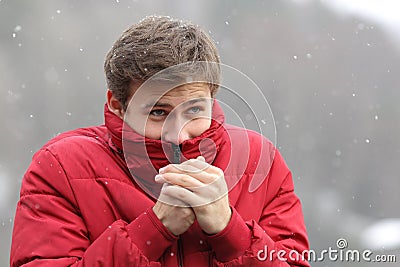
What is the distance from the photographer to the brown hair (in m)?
2.07

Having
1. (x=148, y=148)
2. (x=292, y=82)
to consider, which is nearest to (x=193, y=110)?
(x=148, y=148)

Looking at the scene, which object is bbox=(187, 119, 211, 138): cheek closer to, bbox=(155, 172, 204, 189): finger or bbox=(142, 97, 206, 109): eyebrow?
bbox=(142, 97, 206, 109): eyebrow

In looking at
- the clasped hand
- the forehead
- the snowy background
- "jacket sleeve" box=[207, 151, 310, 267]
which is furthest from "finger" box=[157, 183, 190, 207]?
the snowy background

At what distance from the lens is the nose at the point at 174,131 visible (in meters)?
2.05

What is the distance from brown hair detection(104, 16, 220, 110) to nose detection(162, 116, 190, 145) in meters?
0.12

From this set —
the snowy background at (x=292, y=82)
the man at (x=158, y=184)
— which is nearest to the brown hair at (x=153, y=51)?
the man at (x=158, y=184)

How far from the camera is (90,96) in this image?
466 inches

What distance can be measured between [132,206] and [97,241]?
0.48 ft

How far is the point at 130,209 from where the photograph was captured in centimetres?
206

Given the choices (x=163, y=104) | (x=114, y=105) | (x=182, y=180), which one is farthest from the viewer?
(x=114, y=105)

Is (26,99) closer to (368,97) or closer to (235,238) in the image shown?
(368,97)

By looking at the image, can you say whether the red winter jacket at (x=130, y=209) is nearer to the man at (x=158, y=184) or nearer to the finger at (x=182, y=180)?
the man at (x=158, y=184)

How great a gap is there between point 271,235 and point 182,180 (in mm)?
345

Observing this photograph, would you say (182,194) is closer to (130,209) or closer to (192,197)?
(192,197)
